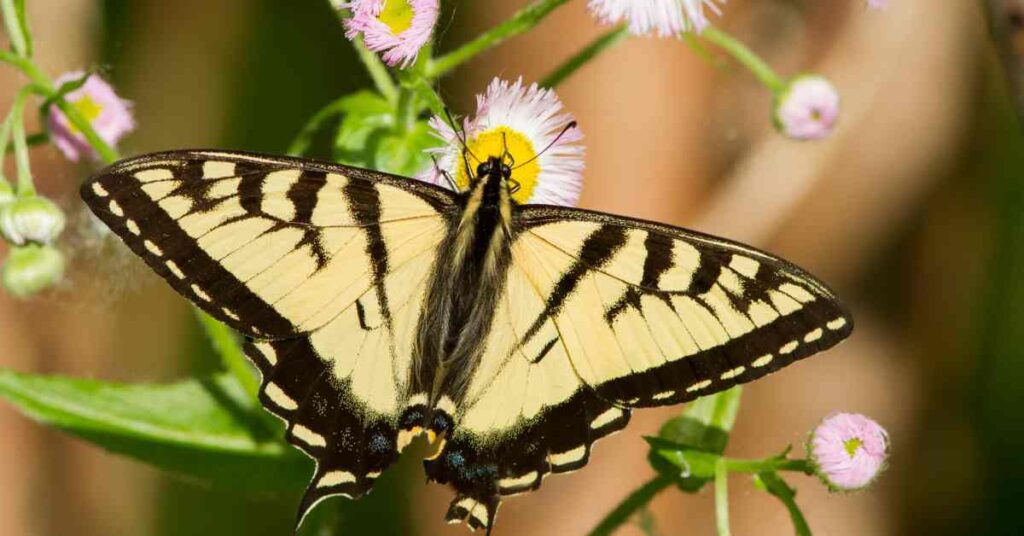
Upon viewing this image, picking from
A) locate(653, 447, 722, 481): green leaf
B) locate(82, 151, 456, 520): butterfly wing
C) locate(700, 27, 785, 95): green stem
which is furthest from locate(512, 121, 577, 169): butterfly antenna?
locate(653, 447, 722, 481): green leaf

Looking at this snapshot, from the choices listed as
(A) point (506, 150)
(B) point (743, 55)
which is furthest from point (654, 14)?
(B) point (743, 55)

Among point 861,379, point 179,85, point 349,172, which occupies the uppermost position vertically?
point 179,85

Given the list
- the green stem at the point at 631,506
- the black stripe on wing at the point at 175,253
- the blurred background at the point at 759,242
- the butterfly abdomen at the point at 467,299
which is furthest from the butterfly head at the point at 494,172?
the blurred background at the point at 759,242

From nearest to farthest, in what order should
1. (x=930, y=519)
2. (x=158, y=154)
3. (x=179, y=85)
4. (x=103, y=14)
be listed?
(x=158, y=154), (x=103, y=14), (x=930, y=519), (x=179, y=85)

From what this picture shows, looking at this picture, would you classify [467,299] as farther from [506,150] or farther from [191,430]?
[191,430]

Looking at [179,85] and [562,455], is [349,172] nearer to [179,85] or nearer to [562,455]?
[562,455]

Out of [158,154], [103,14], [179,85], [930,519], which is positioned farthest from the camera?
[179,85]

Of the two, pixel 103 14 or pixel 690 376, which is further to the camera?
pixel 103 14

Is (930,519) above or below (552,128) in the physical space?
below

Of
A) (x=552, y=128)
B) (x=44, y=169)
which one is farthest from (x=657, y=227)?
(x=44, y=169)
